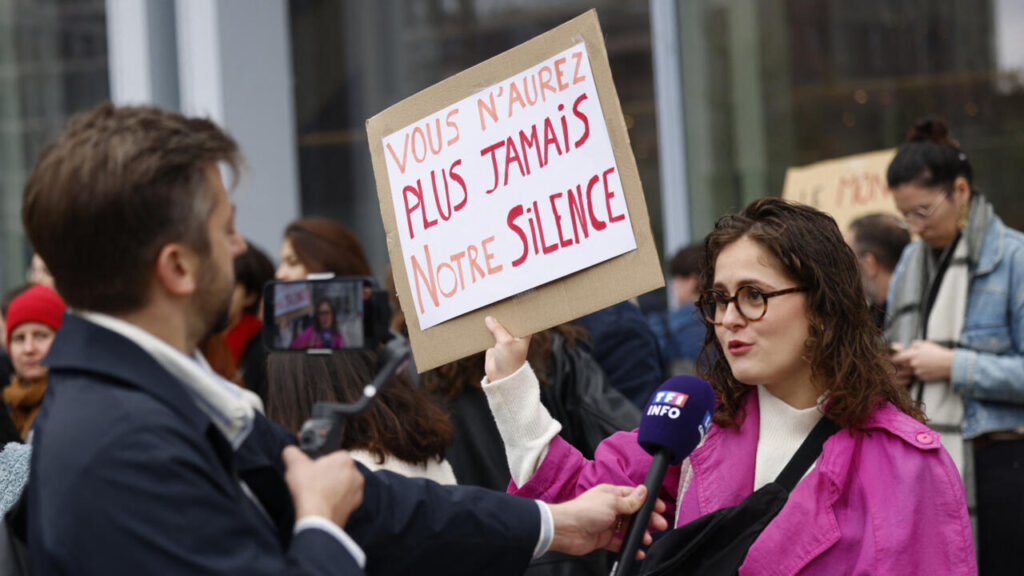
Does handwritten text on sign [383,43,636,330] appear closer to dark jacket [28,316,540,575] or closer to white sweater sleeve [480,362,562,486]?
white sweater sleeve [480,362,562,486]

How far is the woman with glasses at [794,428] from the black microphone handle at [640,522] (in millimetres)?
281

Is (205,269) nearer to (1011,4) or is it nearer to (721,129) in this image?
(1011,4)

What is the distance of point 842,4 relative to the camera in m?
7.05

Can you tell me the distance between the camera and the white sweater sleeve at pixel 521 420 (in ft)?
8.30

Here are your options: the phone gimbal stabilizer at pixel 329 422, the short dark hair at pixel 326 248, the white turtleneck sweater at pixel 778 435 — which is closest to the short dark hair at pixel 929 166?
the white turtleneck sweater at pixel 778 435

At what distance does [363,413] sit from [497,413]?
1.96ft

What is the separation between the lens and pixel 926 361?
4012 millimetres

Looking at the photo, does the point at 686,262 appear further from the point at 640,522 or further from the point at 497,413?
the point at 640,522

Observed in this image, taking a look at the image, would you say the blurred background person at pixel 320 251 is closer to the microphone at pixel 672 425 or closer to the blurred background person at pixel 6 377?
the blurred background person at pixel 6 377

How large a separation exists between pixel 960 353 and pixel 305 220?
261 centimetres

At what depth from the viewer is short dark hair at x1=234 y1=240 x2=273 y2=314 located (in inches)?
200

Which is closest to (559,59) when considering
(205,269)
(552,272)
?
(552,272)

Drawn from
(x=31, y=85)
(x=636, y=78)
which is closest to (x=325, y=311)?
(x=636, y=78)

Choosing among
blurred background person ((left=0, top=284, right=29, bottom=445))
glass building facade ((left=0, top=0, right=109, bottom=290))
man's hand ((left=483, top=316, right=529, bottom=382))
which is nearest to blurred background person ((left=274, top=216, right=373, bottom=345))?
blurred background person ((left=0, top=284, right=29, bottom=445))
